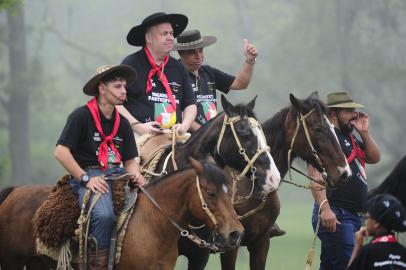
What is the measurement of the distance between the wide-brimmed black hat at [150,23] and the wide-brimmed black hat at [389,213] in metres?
4.40

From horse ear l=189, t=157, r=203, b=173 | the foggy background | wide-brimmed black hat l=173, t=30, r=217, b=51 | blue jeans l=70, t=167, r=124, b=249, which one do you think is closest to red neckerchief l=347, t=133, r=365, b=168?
wide-brimmed black hat l=173, t=30, r=217, b=51

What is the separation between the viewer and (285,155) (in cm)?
1073

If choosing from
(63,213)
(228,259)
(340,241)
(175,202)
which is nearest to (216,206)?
(175,202)

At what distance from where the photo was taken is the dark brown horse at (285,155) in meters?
10.4

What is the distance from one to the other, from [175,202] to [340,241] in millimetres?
2691

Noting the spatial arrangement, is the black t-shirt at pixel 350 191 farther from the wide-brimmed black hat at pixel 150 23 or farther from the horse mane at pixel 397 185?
the horse mane at pixel 397 185

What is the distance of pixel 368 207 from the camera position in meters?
7.48

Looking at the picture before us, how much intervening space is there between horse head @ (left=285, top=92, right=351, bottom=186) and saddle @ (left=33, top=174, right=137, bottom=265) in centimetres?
218

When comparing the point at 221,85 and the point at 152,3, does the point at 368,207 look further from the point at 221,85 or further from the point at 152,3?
the point at 152,3

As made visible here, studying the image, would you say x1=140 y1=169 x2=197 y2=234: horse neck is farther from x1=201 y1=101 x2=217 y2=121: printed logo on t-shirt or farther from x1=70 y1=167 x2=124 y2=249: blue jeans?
x1=201 y1=101 x2=217 y2=121: printed logo on t-shirt

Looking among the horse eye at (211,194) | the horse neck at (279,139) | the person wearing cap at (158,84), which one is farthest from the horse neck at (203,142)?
the horse eye at (211,194)

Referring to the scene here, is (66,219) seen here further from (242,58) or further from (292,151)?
(242,58)

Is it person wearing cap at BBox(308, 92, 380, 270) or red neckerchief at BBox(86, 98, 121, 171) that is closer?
red neckerchief at BBox(86, 98, 121, 171)

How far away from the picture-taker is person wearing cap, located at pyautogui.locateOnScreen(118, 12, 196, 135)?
10914 mm
